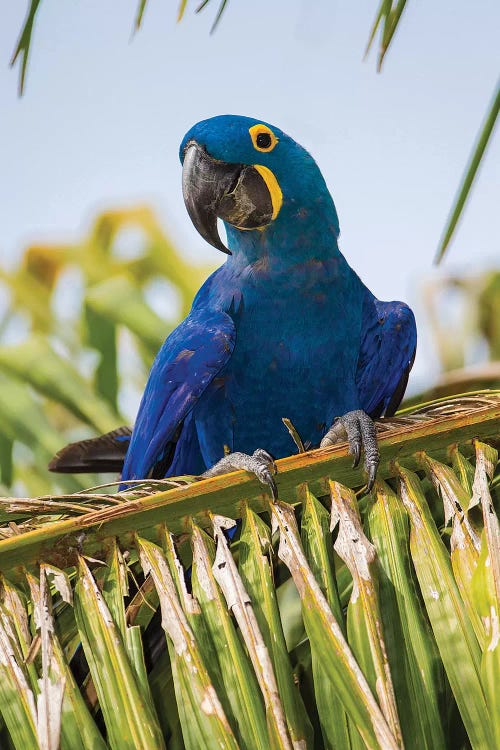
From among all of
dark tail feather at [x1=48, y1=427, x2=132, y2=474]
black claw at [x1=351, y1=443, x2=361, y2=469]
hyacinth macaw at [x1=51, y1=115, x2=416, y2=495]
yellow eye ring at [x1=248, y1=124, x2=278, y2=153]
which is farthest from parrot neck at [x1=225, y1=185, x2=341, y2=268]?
black claw at [x1=351, y1=443, x2=361, y2=469]

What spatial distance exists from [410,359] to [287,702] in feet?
3.46

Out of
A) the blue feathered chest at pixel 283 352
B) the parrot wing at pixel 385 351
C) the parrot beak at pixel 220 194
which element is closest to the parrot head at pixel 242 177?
the parrot beak at pixel 220 194

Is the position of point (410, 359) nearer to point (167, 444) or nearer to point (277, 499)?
point (167, 444)

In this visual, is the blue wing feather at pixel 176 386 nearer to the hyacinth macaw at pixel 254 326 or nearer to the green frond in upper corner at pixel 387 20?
the hyacinth macaw at pixel 254 326

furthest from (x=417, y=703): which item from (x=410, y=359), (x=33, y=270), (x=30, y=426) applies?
(x=33, y=270)

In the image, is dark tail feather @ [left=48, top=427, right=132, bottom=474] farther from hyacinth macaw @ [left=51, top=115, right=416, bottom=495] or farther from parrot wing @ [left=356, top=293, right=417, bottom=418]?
parrot wing @ [left=356, top=293, right=417, bottom=418]

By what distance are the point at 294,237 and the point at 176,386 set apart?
39 centimetres

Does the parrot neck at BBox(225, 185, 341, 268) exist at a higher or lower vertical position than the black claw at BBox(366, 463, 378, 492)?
higher

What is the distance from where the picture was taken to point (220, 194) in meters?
1.58

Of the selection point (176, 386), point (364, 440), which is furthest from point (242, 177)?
point (364, 440)

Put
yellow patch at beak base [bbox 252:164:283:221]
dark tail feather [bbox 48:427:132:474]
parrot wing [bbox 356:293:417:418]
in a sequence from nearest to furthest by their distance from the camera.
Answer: dark tail feather [bbox 48:427:132:474], yellow patch at beak base [bbox 252:164:283:221], parrot wing [bbox 356:293:417:418]

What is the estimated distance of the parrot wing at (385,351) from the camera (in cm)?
176

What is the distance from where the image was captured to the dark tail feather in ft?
4.85

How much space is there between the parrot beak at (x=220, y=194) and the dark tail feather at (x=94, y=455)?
45 cm
